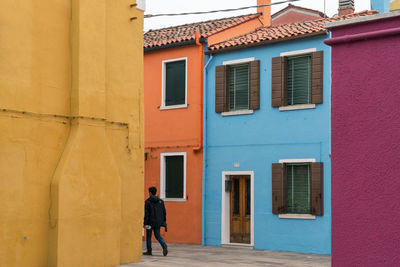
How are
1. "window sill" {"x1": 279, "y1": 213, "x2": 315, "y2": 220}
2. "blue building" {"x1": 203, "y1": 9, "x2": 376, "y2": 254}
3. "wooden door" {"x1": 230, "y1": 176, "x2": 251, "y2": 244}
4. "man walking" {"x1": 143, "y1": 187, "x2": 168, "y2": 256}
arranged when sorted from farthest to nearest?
"wooden door" {"x1": 230, "y1": 176, "x2": 251, "y2": 244}, "blue building" {"x1": 203, "y1": 9, "x2": 376, "y2": 254}, "window sill" {"x1": 279, "y1": 213, "x2": 315, "y2": 220}, "man walking" {"x1": 143, "y1": 187, "x2": 168, "y2": 256}

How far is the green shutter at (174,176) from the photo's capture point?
1927 centimetres

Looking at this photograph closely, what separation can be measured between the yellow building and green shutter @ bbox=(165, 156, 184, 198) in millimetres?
5755

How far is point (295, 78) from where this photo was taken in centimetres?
1725

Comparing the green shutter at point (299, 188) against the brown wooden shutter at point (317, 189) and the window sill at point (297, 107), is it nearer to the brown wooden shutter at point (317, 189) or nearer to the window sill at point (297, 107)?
the brown wooden shutter at point (317, 189)

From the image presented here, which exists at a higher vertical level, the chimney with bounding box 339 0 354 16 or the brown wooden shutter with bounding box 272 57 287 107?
the chimney with bounding box 339 0 354 16

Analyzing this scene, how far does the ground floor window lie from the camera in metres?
19.2

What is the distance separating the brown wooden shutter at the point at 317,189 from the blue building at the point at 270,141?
0.08ft

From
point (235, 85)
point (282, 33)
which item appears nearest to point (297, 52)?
point (282, 33)

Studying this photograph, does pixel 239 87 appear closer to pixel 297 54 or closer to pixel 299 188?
pixel 297 54

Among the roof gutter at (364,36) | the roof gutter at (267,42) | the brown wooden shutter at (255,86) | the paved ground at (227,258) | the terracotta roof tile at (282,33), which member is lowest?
the paved ground at (227,258)

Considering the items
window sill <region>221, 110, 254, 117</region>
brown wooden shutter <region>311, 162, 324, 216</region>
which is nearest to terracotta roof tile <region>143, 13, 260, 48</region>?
window sill <region>221, 110, 254, 117</region>

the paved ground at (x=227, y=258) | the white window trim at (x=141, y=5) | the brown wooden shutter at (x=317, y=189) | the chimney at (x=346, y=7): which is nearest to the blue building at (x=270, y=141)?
the brown wooden shutter at (x=317, y=189)

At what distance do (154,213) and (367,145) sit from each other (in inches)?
431

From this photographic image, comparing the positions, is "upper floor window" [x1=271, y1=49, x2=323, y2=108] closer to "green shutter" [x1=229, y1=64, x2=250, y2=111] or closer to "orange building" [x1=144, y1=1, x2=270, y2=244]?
"green shutter" [x1=229, y1=64, x2=250, y2=111]
